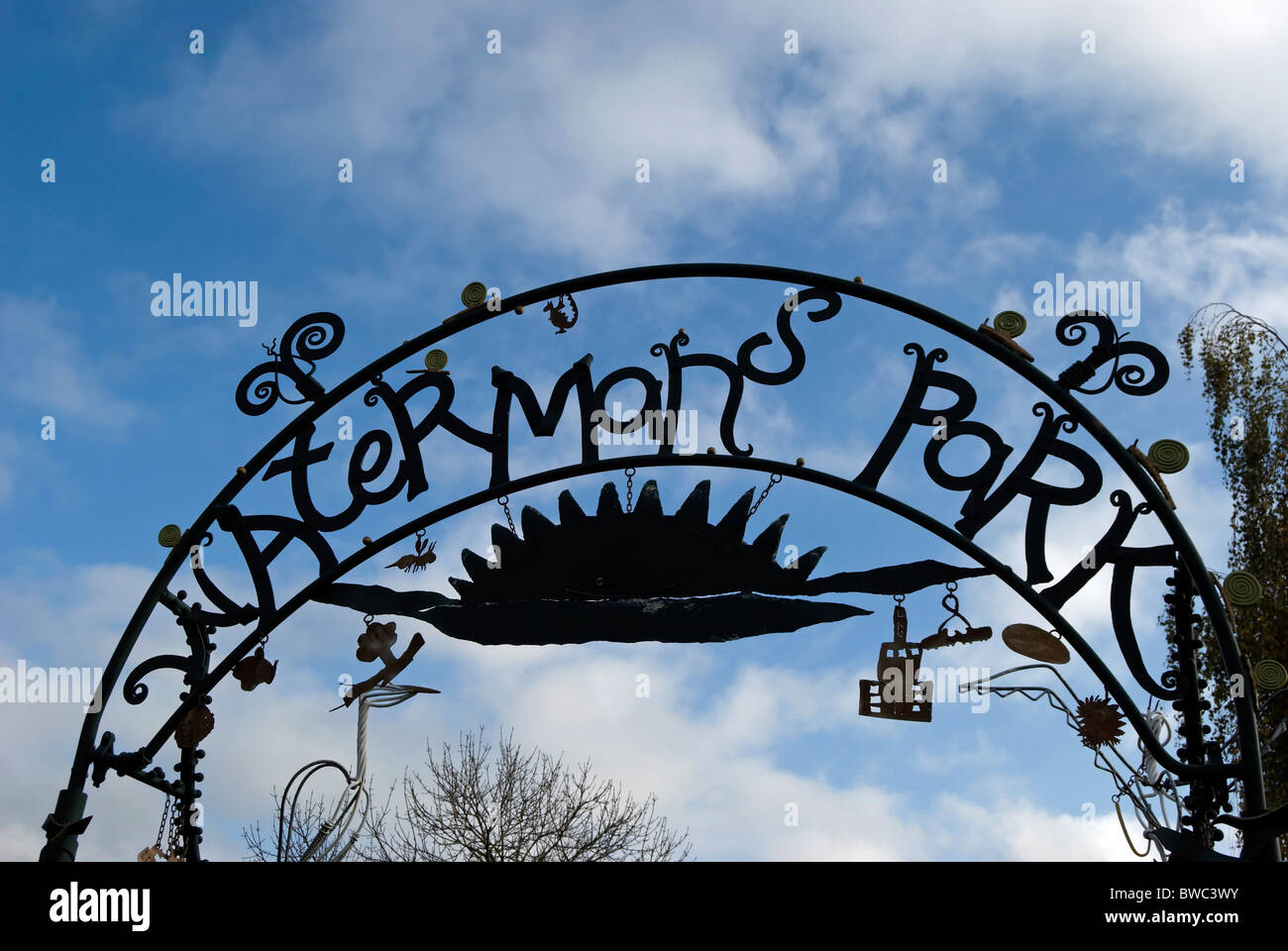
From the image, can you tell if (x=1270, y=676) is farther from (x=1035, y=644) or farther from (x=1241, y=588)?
(x=1035, y=644)

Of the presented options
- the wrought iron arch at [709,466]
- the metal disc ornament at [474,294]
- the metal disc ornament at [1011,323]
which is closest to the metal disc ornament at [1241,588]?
the wrought iron arch at [709,466]

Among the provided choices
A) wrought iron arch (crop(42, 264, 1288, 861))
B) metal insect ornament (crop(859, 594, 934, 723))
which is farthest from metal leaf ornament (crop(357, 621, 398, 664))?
metal insect ornament (crop(859, 594, 934, 723))

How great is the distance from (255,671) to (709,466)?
210 centimetres

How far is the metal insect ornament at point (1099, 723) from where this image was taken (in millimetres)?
4402

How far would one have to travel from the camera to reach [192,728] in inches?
201

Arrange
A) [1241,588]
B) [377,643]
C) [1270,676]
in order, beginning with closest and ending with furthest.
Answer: [1270,676]
[1241,588]
[377,643]

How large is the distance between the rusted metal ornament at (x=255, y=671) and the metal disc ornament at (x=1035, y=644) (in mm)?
2992

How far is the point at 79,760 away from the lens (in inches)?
195

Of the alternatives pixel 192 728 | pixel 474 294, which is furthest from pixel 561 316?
pixel 192 728

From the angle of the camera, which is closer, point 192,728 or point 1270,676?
point 1270,676

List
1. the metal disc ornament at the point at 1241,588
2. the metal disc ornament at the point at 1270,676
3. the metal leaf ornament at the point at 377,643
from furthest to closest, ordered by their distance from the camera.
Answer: the metal leaf ornament at the point at 377,643 → the metal disc ornament at the point at 1241,588 → the metal disc ornament at the point at 1270,676

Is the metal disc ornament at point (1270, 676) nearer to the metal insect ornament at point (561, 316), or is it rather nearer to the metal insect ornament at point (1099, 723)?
the metal insect ornament at point (1099, 723)

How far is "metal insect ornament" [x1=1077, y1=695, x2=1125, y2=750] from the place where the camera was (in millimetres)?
4402
